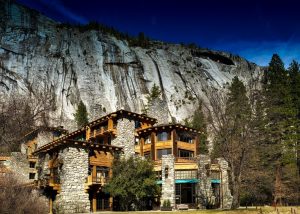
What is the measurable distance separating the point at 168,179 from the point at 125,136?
10.0 meters

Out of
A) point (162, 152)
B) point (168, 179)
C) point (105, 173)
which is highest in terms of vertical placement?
point (162, 152)

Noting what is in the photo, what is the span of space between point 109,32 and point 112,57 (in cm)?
1676

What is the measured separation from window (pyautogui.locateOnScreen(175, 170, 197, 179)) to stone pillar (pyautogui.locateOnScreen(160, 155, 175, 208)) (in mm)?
1259

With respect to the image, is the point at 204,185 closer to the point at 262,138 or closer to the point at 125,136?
the point at 262,138

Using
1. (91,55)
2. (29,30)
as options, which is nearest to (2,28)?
(29,30)

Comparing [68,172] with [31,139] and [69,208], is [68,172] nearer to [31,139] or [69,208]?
[69,208]

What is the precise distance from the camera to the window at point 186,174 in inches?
1738

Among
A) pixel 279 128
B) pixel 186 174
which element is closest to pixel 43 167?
pixel 186 174

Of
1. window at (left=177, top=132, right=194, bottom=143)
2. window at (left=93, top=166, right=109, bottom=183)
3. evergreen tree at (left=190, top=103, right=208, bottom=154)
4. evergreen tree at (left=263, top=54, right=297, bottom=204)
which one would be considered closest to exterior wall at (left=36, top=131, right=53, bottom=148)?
window at (left=93, top=166, right=109, bottom=183)

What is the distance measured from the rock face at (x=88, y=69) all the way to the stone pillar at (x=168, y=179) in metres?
42.7

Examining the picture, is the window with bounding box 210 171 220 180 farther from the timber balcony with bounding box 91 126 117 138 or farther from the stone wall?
the stone wall

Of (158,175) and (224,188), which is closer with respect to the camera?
(224,188)

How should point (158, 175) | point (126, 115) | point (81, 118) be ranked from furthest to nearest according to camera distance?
point (81, 118)
point (126, 115)
point (158, 175)

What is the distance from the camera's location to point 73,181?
134 ft
